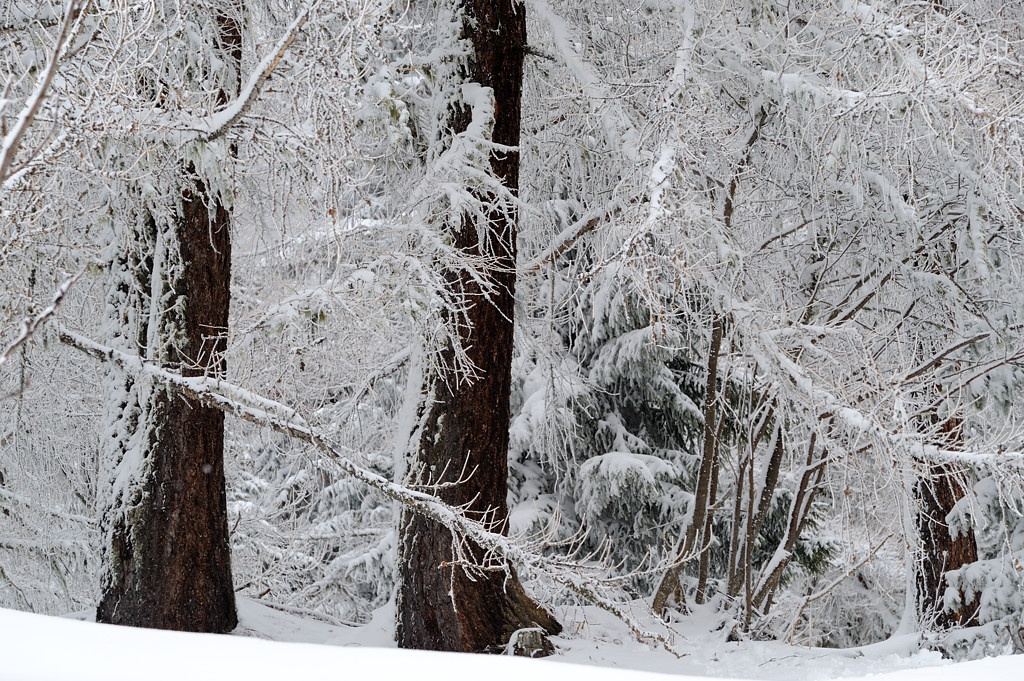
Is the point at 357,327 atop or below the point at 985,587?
atop

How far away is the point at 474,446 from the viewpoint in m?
5.56

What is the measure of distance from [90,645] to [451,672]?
0.69 metres

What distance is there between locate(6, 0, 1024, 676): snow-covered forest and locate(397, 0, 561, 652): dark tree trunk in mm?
22

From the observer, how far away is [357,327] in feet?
17.5

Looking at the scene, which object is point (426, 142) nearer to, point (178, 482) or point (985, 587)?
point (178, 482)

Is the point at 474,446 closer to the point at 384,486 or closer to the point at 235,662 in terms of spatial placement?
the point at 384,486

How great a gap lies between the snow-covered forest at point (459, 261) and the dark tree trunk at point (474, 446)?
22mm

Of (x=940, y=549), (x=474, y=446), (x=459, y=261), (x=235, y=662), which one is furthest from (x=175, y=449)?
(x=940, y=549)

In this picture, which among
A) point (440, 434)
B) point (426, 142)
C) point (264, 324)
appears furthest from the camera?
point (426, 142)

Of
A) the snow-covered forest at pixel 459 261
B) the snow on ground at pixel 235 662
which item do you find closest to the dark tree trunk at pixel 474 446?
the snow-covered forest at pixel 459 261

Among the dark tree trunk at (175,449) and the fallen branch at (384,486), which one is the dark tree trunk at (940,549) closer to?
the fallen branch at (384,486)

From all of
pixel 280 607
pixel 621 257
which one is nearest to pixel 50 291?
pixel 280 607

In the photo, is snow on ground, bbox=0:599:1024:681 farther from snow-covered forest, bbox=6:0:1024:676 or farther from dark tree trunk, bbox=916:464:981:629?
dark tree trunk, bbox=916:464:981:629

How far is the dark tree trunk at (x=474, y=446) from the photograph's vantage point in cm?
537
